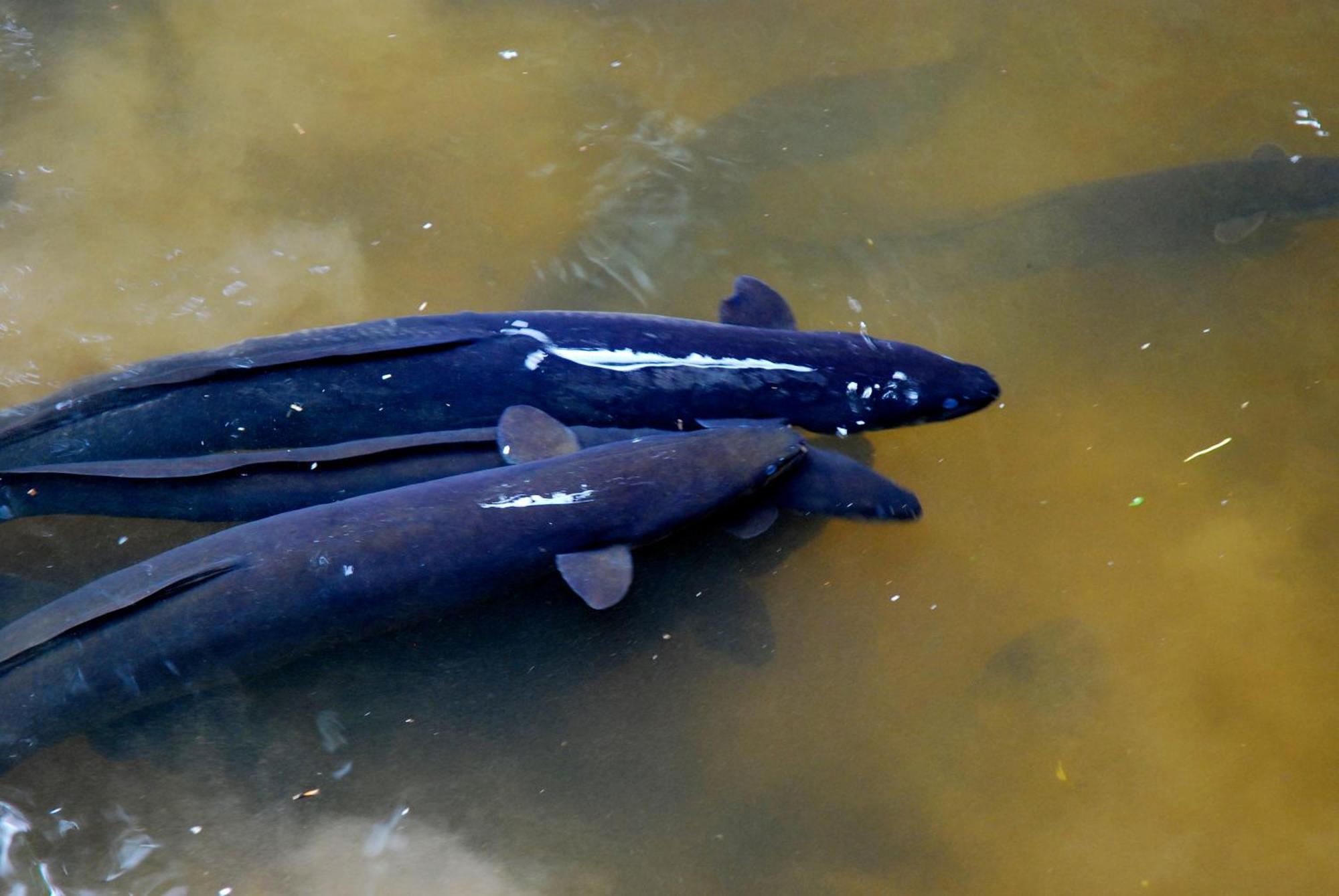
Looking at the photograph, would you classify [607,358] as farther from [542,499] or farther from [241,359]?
[241,359]

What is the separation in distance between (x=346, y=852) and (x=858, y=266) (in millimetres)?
2691

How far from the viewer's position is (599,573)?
2828 millimetres

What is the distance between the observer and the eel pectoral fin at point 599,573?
9.13 feet

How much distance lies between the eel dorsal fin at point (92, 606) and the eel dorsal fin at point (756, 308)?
1793 mm

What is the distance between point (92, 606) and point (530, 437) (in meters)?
1.27

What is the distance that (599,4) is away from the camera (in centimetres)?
455

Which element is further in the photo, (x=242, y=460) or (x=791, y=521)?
(x=791, y=521)

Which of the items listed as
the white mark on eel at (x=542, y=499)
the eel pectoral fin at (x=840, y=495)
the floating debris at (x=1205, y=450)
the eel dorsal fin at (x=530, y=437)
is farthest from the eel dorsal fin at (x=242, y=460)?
the floating debris at (x=1205, y=450)

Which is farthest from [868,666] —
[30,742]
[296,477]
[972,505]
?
[30,742]

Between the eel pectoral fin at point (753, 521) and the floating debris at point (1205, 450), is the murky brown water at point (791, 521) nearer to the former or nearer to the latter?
the floating debris at point (1205, 450)

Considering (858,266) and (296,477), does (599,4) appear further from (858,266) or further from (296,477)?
(296,477)

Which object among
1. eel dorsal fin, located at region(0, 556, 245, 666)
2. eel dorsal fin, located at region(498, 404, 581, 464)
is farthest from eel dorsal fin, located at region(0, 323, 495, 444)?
eel dorsal fin, located at region(0, 556, 245, 666)

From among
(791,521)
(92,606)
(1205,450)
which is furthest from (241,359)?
(1205,450)

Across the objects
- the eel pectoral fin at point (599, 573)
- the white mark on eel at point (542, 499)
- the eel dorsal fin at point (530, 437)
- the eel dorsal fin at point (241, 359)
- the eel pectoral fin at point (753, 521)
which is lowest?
the eel pectoral fin at point (753, 521)
